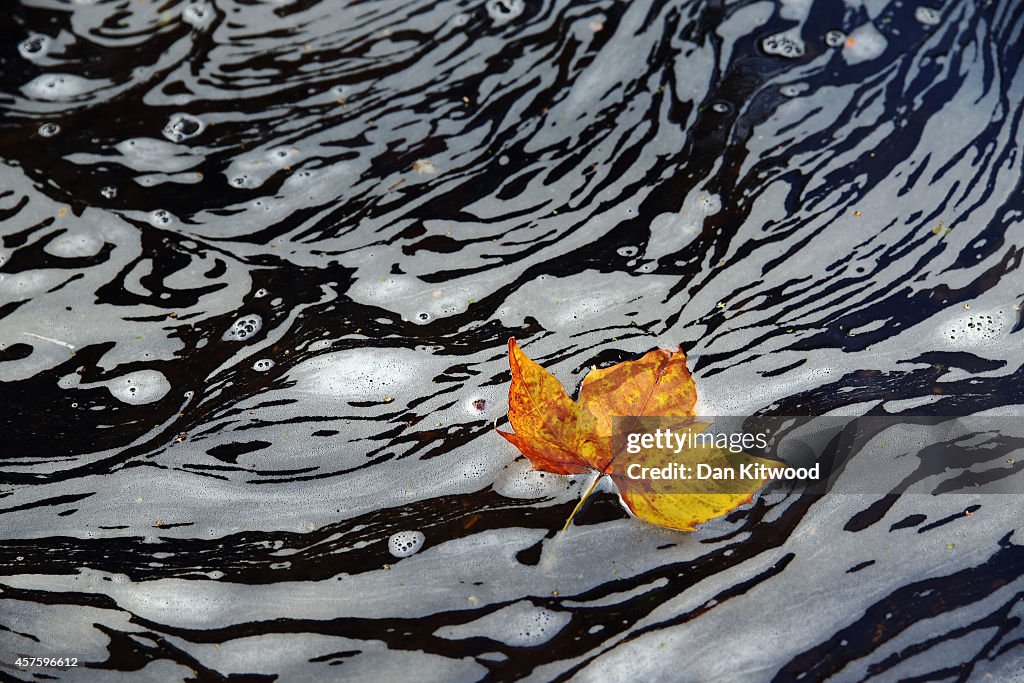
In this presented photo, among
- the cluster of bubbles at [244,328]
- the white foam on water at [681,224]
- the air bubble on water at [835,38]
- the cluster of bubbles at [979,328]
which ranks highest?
the air bubble on water at [835,38]

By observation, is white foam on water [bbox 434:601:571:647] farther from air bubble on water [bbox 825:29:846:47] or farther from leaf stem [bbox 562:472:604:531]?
air bubble on water [bbox 825:29:846:47]

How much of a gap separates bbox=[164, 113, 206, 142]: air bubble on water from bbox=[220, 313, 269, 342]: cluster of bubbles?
1.10 feet

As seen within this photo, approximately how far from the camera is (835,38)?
47.3 inches

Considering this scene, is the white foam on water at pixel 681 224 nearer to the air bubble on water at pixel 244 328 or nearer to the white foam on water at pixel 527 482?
the white foam on water at pixel 527 482

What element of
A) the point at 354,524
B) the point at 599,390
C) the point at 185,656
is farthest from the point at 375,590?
the point at 599,390

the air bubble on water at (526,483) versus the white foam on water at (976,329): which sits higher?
the white foam on water at (976,329)

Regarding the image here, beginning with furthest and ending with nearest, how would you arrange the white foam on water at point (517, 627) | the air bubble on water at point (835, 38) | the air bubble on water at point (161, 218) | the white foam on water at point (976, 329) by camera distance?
the air bubble on water at point (835, 38) < the air bubble on water at point (161, 218) < the white foam on water at point (976, 329) < the white foam on water at point (517, 627)

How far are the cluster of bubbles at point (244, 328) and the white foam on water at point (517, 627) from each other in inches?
18.0

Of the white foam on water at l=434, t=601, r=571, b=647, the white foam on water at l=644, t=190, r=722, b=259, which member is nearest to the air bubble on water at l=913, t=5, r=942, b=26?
the white foam on water at l=644, t=190, r=722, b=259

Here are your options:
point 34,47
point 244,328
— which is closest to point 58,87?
point 34,47

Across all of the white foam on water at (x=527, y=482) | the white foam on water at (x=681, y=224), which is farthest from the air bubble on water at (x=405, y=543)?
the white foam on water at (x=681, y=224)

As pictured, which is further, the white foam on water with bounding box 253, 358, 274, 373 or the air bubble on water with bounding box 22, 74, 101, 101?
the air bubble on water with bounding box 22, 74, 101, 101

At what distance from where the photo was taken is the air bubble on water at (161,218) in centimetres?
109

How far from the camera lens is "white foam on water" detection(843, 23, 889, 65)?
1.19m
